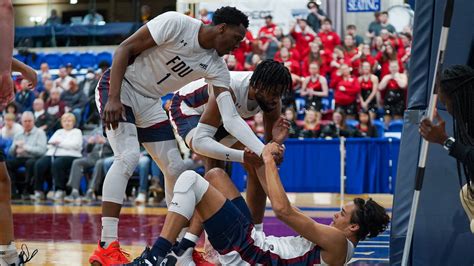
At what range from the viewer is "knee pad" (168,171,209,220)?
15.8ft

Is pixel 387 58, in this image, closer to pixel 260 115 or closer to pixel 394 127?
pixel 394 127

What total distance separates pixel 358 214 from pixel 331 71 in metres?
10.6

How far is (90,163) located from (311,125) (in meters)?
3.59

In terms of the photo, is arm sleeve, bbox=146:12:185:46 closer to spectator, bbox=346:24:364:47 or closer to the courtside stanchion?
the courtside stanchion

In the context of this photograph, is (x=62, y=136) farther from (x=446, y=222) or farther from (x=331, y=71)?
(x=446, y=222)

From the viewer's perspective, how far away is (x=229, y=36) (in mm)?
5648

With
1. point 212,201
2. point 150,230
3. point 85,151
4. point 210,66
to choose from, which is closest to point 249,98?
point 210,66

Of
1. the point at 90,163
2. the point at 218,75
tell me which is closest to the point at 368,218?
the point at 218,75

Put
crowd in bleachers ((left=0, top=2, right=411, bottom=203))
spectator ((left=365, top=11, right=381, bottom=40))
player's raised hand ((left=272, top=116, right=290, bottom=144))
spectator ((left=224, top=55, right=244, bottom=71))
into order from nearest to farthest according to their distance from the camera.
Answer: player's raised hand ((left=272, top=116, right=290, bottom=144))
crowd in bleachers ((left=0, top=2, right=411, bottom=203))
spectator ((left=224, top=55, right=244, bottom=71))
spectator ((left=365, top=11, right=381, bottom=40))

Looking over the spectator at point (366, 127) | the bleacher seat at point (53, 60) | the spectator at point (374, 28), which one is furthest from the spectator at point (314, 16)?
the bleacher seat at point (53, 60)

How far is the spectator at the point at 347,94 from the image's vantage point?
14133mm

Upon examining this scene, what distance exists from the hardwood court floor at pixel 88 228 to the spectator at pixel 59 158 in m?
0.56

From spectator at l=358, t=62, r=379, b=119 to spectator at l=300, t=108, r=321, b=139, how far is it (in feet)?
4.11

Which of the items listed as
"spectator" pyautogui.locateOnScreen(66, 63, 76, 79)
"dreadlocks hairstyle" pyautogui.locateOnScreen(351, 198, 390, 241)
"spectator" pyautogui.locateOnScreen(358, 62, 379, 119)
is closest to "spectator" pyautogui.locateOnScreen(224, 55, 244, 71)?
"spectator" pyautogui.locateOnScreen(358, 62, 379, 119)
